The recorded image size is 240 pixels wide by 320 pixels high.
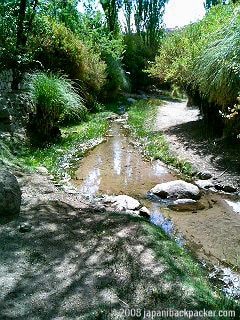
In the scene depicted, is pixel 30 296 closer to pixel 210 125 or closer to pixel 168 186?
pixel 168 186

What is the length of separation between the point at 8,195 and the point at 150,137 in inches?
220

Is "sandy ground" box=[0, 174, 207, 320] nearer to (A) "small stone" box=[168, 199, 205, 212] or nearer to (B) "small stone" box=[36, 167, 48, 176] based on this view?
(A) "small stone" box=[168, 199, 205, 212]

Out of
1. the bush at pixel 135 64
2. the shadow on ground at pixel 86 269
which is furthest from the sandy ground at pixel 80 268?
the bush at pixel 135 64

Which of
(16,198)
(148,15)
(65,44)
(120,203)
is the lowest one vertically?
(120,203)

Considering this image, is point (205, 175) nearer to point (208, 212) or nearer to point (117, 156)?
point (208, 212)

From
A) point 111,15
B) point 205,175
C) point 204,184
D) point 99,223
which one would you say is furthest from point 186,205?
point 111,15

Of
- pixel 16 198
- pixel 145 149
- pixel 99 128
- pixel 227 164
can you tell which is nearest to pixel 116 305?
pixel 16 198

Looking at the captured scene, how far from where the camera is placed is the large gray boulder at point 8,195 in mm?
3818

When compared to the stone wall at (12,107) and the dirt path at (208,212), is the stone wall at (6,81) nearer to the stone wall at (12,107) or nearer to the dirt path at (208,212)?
the stone wall at (12,107)

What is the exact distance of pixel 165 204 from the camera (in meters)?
5.41

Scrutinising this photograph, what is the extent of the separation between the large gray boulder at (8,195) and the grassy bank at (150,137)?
3.65 m

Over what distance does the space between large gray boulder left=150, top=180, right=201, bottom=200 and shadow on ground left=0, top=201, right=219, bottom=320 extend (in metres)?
1.56

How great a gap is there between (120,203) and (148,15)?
22.8 metres

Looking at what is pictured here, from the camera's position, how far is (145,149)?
324 inches
